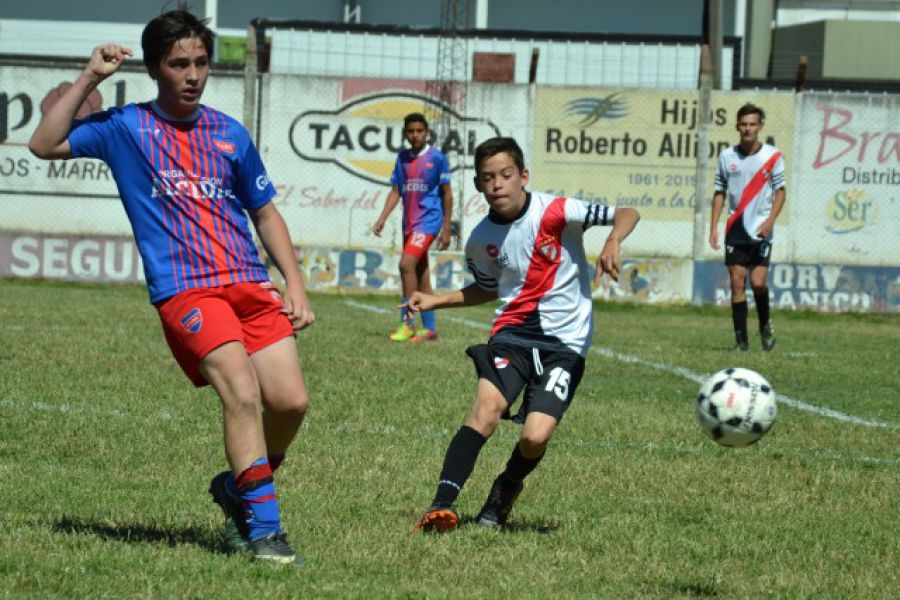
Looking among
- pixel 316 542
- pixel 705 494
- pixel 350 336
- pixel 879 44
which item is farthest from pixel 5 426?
pixel 879 44

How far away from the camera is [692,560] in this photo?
5.09 meters

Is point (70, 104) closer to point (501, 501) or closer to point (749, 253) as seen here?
point (501, 501)

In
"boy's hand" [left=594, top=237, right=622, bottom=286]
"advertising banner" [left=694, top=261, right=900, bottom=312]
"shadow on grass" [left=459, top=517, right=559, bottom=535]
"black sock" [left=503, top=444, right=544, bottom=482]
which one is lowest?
"advertising banner" [left=694, top=261, right=900, bottom=312]

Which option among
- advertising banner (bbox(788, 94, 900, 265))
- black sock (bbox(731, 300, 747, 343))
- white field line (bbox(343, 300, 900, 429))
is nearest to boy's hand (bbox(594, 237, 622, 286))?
white field line (bbox(343, 300, 900, 429))

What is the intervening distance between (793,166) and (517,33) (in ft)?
23.9

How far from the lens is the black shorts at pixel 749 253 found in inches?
525

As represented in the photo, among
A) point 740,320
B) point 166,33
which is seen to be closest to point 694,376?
point 740,320

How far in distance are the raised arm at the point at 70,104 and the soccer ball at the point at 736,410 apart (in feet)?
7.87

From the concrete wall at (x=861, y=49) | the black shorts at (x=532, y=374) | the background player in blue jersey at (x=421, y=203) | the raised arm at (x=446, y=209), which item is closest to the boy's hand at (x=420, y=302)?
the black shorts at (x=532, y=374)

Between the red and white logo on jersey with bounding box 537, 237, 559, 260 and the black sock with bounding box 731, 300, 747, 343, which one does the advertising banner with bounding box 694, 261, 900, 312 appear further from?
the red and white logo on jersey with bounding box 537, 237, 559, 260

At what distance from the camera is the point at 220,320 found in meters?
4.88

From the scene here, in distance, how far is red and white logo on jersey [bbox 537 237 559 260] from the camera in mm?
5934

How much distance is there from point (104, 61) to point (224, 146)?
0.50 m

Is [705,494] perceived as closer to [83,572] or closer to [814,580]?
[814,580]
